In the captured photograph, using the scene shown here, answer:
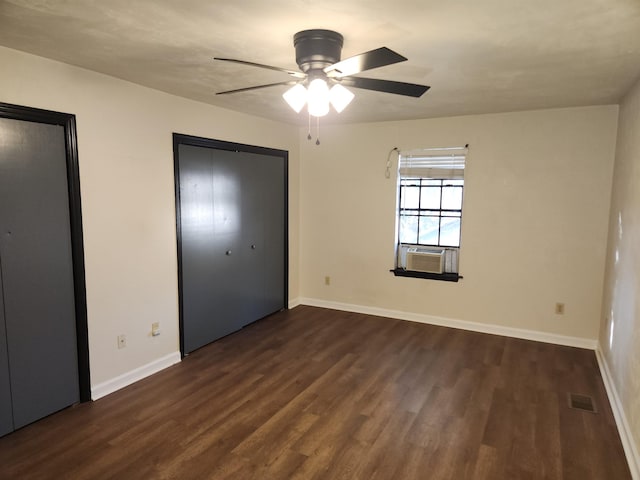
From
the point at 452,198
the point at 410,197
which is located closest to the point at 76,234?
the point at 410,197

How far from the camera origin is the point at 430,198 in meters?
4.86

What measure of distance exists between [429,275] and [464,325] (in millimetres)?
684

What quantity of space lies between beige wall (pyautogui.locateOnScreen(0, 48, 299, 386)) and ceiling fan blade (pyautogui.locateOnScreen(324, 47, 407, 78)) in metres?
1.90

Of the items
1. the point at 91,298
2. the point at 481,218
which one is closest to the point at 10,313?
the point at 91,298

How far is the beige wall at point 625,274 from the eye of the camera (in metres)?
2.54

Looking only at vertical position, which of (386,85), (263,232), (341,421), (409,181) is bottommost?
(341,421)

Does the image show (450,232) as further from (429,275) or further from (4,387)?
(4,387)

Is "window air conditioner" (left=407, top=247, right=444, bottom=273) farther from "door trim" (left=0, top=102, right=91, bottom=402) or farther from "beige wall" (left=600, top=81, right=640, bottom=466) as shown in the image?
"door trim" (left=0, top=102, right=91, bottom=402)

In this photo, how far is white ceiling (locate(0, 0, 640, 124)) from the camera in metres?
1.83

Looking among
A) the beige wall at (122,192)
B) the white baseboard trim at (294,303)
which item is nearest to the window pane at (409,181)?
the white baseboard trim at (294,303)

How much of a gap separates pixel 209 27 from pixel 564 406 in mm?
3437

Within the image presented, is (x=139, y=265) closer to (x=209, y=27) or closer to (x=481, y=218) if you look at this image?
(x=209, y=27)

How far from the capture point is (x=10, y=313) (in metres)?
2.57

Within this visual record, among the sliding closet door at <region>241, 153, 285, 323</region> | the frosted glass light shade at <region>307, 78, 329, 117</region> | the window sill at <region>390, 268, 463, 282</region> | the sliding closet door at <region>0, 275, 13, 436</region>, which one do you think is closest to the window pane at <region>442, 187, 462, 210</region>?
the window sill at <region>390, 268, 463, 282</region>
